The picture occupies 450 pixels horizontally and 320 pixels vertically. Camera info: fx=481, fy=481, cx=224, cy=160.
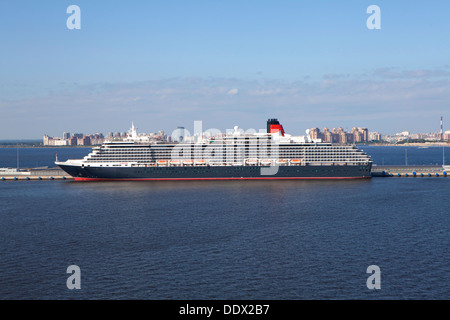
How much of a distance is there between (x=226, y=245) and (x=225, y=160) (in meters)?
40.6

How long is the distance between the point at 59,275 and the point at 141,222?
1260cm

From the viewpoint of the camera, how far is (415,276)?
22422mm

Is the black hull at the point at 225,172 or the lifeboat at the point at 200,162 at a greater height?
the lifeboat at the point at 200,162

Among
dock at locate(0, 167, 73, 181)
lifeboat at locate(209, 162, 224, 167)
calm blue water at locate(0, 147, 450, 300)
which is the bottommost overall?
calm blue water at locate(0, 147, 450, 300)

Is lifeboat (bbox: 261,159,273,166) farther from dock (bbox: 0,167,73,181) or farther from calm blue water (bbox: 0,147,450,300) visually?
dock (bbox: 0,167,73,181)

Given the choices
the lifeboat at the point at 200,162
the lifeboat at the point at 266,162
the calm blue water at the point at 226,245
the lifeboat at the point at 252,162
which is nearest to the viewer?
the calm blue water at the point at 226,245

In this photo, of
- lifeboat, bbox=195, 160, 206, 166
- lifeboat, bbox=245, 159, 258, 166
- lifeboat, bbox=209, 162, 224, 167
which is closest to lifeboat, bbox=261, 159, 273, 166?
lifeboat, bbox=245, 159, 258, 166

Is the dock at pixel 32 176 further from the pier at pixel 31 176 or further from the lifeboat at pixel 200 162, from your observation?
the lifeboat at pixel 200 162

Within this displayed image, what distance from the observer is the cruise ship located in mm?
65750

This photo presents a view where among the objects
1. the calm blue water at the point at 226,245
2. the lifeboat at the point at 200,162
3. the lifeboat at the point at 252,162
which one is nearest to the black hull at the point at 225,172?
the lifeboat at the point at 200,162

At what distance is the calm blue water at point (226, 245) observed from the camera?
21.3m

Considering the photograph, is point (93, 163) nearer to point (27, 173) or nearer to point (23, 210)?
point (27, 173)

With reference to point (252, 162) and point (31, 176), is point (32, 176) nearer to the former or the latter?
point (31, 176)

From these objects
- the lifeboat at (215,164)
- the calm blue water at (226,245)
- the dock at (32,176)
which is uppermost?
the lifeboat at (215,164)
